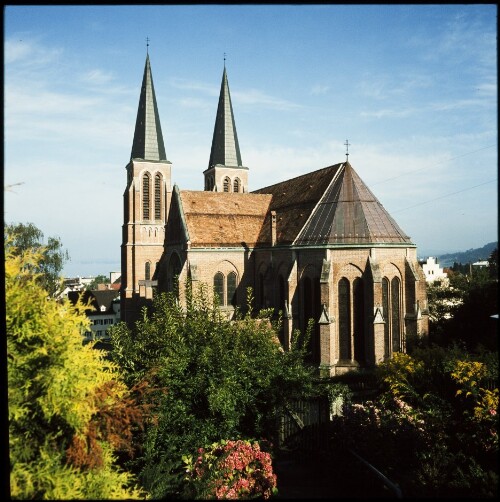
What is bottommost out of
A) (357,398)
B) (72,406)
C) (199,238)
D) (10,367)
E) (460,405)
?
(357,398)

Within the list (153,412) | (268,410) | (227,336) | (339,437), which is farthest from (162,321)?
(339,437)

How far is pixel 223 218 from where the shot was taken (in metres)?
36.0

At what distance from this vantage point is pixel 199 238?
33875 millimetres

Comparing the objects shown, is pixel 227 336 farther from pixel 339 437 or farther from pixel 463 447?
pixel 463 447

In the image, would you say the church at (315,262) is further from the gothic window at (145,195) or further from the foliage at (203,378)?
the gothic window at (145,195)

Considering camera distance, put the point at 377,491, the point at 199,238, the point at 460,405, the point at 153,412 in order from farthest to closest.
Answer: the point at 199,238, the point at 460,405, the point at 153,412, the point at 377,491

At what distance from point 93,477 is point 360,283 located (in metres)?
22.0

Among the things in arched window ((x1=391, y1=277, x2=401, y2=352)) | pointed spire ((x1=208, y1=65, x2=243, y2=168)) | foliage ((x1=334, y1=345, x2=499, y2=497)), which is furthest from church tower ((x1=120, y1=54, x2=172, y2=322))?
foliage ((x1=334, y1=345, x2=499, y2=497))

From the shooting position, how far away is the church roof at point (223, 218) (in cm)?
3428

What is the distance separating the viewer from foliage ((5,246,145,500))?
23.4 feet

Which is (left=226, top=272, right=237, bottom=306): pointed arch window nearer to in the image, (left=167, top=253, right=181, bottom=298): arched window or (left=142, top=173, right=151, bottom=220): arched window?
(left=167, top=253, right=181, bottom=298): arched window

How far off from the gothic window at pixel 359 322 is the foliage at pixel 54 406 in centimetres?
2066

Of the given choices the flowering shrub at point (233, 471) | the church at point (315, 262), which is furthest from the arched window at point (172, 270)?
the flowering shrub at point (233, 471)

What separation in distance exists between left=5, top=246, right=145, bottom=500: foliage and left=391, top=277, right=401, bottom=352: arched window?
2241cm
